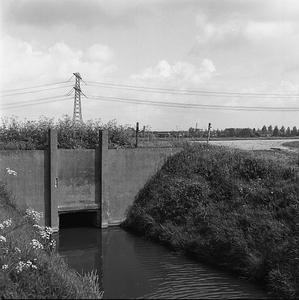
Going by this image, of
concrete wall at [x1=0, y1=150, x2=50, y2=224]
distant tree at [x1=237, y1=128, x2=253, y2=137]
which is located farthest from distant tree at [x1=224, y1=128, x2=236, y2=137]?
concrete wall at [x1=0, y1=150, x2=50, y2=224]

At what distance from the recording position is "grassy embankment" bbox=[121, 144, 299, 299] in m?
10.2

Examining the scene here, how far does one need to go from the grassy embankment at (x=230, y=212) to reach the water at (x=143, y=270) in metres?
0.50

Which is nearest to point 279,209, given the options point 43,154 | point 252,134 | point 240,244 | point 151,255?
point 240,244

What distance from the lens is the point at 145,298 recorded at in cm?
893

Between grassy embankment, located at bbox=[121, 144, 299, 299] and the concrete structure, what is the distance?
607 millimetres

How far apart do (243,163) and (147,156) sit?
4235 mm

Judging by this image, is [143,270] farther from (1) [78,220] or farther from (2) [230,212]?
(1) [78,220]

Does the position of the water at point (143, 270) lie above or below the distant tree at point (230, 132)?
below

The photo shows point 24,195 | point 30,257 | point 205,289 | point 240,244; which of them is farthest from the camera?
point 24,195

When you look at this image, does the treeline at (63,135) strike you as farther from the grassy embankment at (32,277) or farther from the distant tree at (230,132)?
the distant tree at (230,132)

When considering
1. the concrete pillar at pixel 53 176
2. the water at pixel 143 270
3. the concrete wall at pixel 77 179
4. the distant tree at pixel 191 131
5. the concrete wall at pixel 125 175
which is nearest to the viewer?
the water at pixel 143 270

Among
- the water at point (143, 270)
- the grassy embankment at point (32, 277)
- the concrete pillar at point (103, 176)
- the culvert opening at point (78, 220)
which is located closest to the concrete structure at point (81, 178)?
the concrete pillar at point (103, 176)

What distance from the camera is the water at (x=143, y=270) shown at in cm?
938

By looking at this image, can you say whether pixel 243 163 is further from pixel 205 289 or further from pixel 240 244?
pixel 205 289
